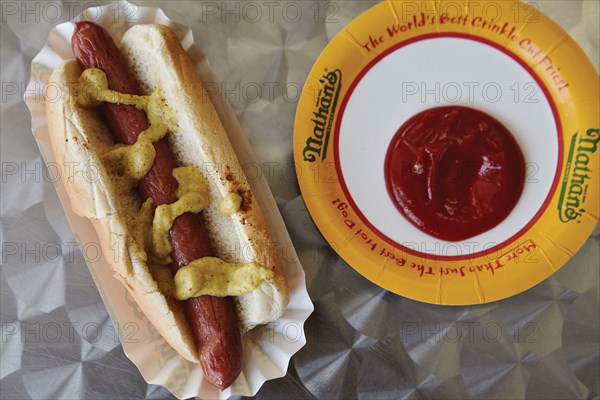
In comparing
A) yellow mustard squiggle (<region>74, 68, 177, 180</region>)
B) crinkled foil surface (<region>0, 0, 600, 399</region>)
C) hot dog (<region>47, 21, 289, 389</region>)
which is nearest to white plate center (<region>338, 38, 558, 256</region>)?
crinkled foil surface (<region>0, 0, 600, 399</region>)

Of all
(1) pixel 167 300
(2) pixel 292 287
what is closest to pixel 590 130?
(2) pixel 292 287

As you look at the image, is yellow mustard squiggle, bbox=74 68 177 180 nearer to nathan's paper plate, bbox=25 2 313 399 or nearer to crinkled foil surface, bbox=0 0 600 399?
nathan's paper plate, bbox=25 2 313 399

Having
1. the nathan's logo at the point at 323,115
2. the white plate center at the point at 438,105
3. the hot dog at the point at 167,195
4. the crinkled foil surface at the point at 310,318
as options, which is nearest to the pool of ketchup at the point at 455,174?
the white plate center at the point at 438,105

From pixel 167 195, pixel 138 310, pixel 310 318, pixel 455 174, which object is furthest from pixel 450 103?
pixel 138 310

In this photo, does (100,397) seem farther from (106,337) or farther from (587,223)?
(587,223)

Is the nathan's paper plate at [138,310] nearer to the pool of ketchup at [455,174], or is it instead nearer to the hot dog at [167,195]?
the hot dog at [167,195]

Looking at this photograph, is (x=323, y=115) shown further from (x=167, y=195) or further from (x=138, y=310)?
(x=138, y=310)
